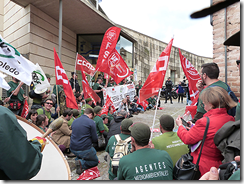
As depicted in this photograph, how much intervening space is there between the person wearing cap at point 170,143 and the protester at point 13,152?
163 centimetres

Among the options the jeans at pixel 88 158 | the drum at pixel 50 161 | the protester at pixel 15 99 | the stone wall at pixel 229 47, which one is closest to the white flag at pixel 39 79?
the protester at pixel 15 99

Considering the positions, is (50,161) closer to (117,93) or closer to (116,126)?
(116,126)

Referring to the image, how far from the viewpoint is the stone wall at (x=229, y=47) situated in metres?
3.46

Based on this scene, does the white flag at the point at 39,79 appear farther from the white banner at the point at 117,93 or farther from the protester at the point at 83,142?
the white banner at the point at 117,93

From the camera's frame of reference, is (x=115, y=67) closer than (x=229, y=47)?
No

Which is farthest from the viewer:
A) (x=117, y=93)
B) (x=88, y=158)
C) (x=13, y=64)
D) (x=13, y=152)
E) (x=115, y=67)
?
A: (x=117, y=93)

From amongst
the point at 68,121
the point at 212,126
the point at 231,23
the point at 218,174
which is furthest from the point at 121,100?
the point at 218,174

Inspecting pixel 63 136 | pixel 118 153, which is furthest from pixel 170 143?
pixel 63 136

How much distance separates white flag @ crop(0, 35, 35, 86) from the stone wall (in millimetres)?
3754

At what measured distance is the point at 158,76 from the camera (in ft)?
10.1

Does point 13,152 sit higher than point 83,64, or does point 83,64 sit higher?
point 83,64

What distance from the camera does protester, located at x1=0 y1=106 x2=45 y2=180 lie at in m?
1.05

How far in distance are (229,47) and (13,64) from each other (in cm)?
419

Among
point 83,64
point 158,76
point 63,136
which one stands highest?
point 83,64
